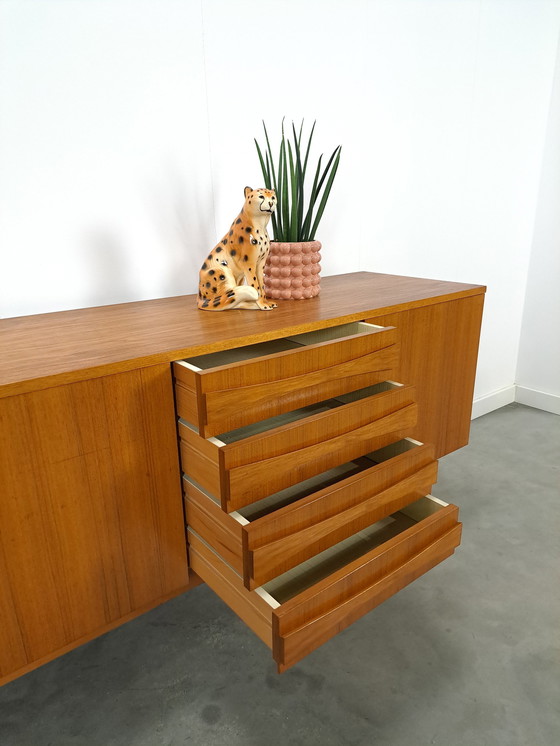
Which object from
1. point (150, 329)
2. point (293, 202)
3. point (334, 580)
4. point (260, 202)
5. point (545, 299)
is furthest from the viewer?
point (545, 299)

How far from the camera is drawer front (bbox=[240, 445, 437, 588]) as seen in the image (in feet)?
2.39

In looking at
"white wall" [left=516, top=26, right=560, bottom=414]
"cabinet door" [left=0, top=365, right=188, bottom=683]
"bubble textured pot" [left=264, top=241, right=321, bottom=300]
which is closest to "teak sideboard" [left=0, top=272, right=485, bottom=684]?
"cabinet door" [left=0, top=365, right=188, bottom=683]

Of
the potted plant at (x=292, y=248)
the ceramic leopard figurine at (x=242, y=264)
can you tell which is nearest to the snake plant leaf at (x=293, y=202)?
the potted plant at (x=292, y=248)

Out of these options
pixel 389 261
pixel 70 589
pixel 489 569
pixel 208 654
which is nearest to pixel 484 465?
pixel 489 569

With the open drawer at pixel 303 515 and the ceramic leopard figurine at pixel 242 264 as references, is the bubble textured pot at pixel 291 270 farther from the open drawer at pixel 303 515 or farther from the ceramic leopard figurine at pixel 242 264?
the open drawer at pixel 303 515

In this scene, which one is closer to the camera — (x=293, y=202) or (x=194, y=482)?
(x=194, y=482)

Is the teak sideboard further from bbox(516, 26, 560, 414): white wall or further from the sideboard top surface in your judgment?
bbox(516, 26, 560, 414): white wall

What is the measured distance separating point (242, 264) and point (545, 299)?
65.9 inches

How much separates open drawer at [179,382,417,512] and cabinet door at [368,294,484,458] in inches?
9.2

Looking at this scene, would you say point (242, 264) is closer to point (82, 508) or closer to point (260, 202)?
point (260, 202)

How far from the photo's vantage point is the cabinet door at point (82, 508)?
70 centimetres

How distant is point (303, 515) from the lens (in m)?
0.78

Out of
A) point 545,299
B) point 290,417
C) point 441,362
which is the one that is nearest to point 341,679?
point 290,417

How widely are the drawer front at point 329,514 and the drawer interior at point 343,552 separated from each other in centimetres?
4
